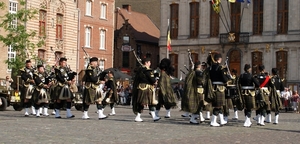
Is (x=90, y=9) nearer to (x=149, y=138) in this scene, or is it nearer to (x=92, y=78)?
(x=92, y=78)

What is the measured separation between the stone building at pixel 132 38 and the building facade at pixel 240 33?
7998mm

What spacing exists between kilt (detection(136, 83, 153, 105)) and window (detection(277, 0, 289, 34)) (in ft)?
104

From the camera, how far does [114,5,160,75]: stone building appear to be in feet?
209

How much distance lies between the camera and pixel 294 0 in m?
47.7

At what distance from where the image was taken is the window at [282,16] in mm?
48469

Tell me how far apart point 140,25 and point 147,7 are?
653cm

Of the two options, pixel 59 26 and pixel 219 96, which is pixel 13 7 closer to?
pixel 59 26

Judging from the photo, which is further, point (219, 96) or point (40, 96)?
point (40, 96)

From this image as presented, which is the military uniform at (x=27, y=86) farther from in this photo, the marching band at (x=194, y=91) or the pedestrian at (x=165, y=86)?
the pedestrian at (x=165, y=86)

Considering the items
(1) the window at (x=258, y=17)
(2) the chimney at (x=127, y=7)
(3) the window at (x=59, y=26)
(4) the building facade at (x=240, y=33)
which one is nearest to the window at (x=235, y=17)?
(4) the building facade at (x=240, y=33)

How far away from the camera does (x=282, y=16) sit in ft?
160

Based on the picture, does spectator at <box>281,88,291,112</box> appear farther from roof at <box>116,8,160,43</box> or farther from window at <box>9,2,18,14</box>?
roof at <box>116,8,160,43</box>

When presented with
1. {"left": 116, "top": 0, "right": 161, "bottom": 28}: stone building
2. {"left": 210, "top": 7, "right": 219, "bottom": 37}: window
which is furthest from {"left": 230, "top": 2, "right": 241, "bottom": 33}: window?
{"left": 116, "top": 0, "right": 161, "bottom": 28}: stone building

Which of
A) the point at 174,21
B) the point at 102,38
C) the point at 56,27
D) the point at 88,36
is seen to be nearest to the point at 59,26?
the point at 56,27
